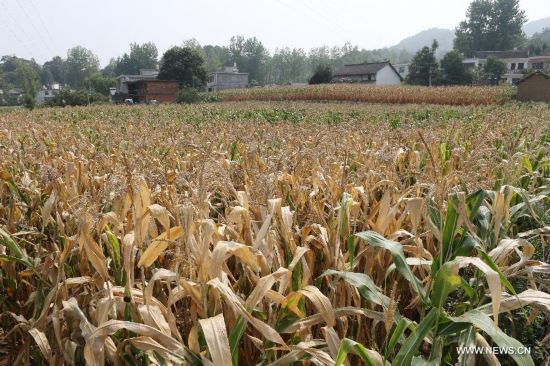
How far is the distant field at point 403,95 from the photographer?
3238 cm

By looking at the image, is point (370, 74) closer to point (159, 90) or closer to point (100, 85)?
point (159, 90)

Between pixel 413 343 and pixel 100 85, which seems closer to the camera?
pixel 413 343

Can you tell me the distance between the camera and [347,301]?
1979 mm

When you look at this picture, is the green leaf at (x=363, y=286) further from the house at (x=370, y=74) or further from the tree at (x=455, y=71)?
the house at (x=370, y=74)

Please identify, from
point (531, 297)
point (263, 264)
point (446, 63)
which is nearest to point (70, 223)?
point (263, 264)

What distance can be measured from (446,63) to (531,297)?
62760 millimetres

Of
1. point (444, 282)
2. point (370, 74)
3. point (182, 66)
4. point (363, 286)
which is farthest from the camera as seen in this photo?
point (370, 74)

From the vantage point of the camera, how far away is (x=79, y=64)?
148125 mm

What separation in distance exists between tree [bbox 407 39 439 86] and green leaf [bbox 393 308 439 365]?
61.0 metres

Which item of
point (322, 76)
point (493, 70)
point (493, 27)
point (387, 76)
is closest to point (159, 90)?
point (322, 76)

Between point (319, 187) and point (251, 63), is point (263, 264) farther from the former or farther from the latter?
point (251, 63)

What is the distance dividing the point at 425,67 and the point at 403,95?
26864mm

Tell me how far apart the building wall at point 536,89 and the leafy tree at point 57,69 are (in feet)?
514

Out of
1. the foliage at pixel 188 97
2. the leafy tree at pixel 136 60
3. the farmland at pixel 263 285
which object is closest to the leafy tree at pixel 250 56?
the leafy tree at pixel 136 60
